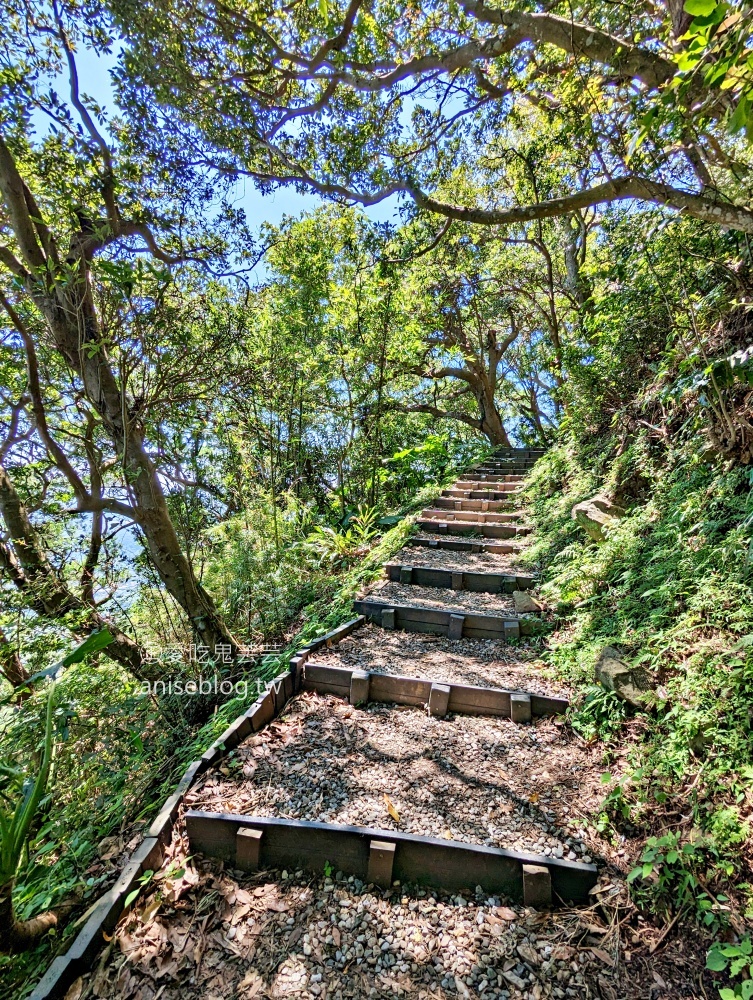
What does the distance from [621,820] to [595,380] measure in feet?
16.3

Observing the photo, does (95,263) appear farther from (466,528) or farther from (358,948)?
(466,528)

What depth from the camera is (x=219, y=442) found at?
7180 mm

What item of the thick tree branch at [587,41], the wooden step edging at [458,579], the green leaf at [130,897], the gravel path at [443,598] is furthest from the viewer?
the wooden step edging at [458,579]

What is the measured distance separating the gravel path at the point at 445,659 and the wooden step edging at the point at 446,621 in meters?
0.07

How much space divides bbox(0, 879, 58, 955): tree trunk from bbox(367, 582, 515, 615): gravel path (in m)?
2.96

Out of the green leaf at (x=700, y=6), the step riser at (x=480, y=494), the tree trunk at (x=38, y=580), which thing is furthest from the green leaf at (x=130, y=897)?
the step riser at (x=480, y=494)

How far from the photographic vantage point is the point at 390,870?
5.87 feet

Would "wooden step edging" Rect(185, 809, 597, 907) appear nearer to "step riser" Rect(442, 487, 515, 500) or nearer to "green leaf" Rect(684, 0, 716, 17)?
"green leaf" Rect(684, 0, 716, 17)

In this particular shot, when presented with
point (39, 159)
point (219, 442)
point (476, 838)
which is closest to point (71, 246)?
point (39, 159)

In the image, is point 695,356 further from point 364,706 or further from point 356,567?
point 356,567

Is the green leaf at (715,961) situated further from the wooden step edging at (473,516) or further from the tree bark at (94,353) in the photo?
the wooden step edging at (473,516)

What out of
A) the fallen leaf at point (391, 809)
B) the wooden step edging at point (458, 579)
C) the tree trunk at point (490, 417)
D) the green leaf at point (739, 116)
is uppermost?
the tree trunk at point (490, 417)

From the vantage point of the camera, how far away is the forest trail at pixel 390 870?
4.86ft

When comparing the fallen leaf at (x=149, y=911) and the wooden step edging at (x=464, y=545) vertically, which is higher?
the wooden step edging at (x=464, y=545)
